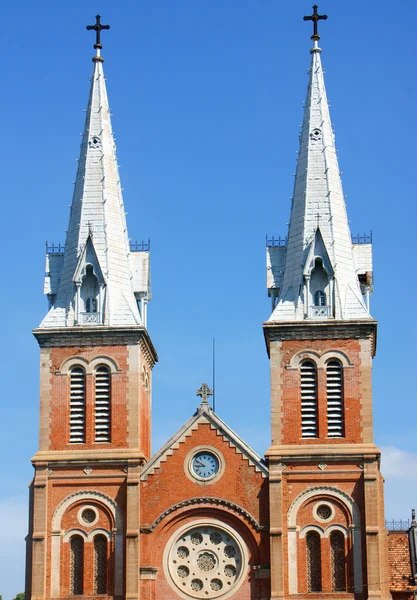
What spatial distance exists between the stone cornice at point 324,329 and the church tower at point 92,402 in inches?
222

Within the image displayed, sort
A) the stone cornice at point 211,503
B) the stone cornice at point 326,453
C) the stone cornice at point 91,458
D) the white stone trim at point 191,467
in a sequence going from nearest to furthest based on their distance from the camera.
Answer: the stone cornice at point 211,503 → the stone cornice at point 326,453 → the white stone trim at point 191,467 → the stone cornice at point 91,458

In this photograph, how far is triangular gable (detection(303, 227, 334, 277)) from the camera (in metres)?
61.8

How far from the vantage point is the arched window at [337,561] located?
5766 cm

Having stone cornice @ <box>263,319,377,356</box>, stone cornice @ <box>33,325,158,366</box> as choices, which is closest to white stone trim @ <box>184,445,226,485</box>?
stone cornice @ <box>33,325,158,366</box>

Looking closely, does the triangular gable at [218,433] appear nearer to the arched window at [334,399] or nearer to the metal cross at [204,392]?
the metal cross at [204,392]

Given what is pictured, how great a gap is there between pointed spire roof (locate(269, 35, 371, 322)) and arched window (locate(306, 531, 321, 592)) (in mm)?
8745

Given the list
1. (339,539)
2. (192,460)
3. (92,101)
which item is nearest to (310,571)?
(339,539)

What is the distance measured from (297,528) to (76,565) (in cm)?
852

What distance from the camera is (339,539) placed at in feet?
191

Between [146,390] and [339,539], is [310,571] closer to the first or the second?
[339,539]

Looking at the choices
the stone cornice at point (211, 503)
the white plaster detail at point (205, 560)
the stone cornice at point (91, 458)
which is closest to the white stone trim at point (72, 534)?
the stone cornice at point (211, 503)

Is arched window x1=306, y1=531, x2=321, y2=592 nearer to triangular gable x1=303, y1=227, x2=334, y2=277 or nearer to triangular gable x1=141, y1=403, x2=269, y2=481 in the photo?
triangular gable x1=141, y1=403, x2=269, y2=481

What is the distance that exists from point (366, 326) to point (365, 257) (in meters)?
4.34

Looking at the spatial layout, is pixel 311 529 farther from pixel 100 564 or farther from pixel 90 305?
pixel 90 305
